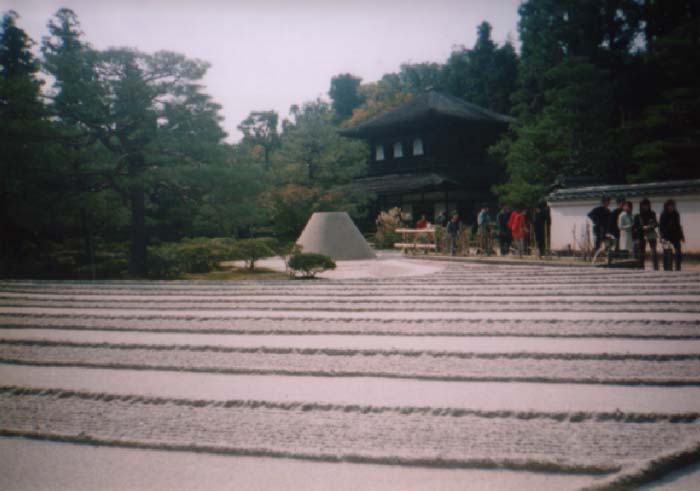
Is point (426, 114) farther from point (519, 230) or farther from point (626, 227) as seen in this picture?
point (626, 227)

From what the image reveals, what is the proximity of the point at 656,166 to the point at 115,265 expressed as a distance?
18266mm

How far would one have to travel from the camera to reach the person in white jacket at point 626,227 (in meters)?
10.7

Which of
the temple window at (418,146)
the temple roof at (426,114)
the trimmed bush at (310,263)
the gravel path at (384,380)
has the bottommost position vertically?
the gravel path at (384,380)

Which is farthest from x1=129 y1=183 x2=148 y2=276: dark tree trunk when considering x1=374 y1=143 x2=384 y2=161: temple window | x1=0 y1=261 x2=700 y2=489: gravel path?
x1=374 y1=143 x2=384 y2=161: temple window

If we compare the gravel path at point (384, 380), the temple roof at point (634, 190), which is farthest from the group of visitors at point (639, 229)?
the gravel path at point (384, 380)

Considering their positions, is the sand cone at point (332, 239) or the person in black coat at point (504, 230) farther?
the person in black coat at point (504, 230)

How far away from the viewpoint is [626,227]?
35.1 feet

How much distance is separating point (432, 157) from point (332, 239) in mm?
13717

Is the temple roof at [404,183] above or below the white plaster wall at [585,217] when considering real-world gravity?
above

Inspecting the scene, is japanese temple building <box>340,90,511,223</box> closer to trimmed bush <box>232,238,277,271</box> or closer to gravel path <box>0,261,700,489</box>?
trimmed bush <box>232,238,277,271</box>

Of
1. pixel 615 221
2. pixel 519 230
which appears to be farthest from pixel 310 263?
pixel 615 221

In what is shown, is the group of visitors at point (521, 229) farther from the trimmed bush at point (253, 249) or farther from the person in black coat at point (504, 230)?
the trimmed bush at point (253, 249)

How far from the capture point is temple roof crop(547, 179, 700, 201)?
12260 millimetres

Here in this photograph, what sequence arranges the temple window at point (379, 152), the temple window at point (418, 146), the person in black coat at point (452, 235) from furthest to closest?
1. the temple window at point (379, 152)
2. the temple window at point (418, 146)
3. the person in black coat at point (452, 235)
